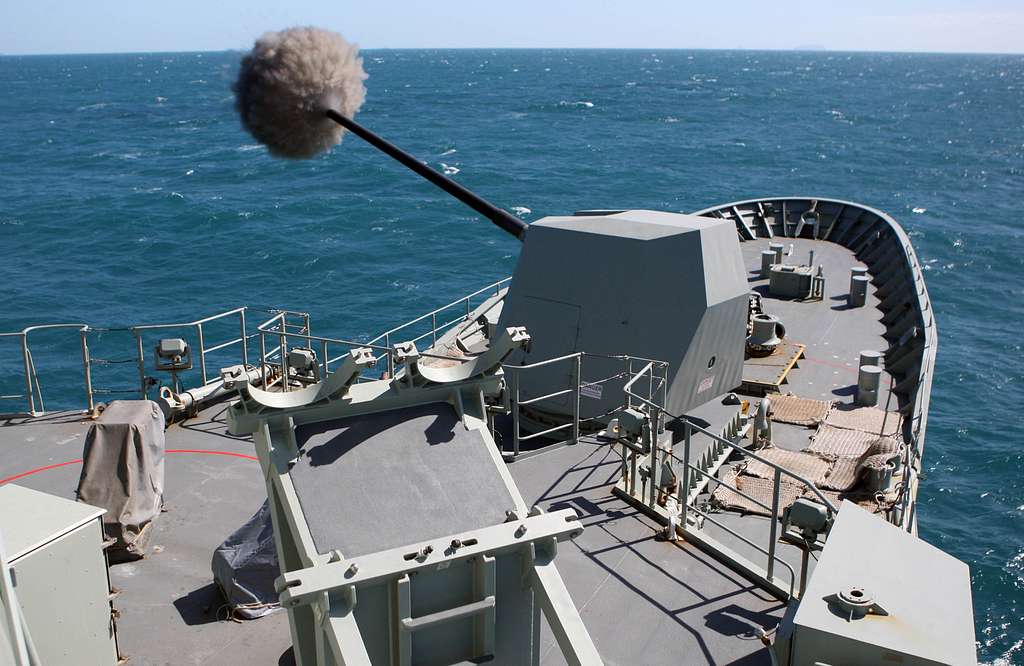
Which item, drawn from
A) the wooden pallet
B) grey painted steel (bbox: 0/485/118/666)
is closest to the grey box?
the wooden pallet

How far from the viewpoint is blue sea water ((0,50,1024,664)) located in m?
22.2

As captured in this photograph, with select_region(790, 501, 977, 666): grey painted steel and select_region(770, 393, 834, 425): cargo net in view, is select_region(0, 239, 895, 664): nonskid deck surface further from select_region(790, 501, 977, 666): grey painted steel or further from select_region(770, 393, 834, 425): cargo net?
select_region(790, 501, 977, 666): grey painted steel

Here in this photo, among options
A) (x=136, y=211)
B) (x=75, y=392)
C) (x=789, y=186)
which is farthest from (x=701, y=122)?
(x=75, y=392)

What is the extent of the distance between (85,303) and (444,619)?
28.7 m

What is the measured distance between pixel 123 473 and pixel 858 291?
569 inches

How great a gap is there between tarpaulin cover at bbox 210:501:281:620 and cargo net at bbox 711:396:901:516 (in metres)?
4.25

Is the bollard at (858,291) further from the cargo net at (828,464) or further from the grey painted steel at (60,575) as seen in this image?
the grey painted steel at (60,575)

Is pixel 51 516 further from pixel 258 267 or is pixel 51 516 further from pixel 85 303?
pixel 258 267

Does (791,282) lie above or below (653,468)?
below

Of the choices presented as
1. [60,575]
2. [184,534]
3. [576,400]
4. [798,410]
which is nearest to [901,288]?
[798,410]

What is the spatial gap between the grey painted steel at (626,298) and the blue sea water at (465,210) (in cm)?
390

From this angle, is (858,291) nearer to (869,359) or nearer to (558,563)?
(869,359)

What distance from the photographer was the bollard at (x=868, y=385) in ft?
41.6

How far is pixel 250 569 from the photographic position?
6699mm
